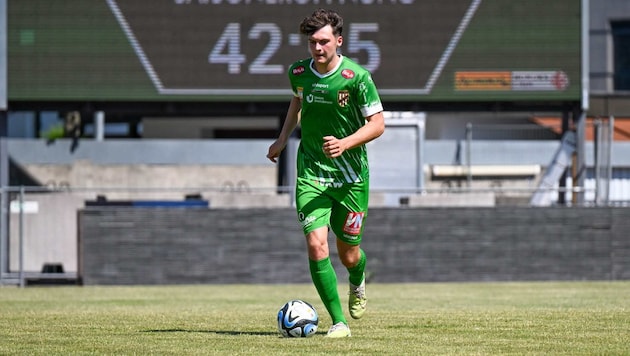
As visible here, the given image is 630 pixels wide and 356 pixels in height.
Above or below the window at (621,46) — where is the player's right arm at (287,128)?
below

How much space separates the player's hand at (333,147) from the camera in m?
8.73

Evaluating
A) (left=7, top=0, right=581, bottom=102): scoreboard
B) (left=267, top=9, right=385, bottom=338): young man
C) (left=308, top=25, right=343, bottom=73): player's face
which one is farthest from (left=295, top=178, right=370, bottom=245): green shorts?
(left=7, top=0, right=581, bottom=102): scoreboard

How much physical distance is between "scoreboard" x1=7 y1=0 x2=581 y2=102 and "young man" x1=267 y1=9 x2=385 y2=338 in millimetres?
15300

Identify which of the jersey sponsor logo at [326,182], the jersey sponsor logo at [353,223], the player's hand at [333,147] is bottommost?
the jersey sponsor logo at [353,223]

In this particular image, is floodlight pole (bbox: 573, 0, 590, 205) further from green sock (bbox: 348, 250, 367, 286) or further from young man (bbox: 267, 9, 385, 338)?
young man (bbox: 267, 9, 385, 338)

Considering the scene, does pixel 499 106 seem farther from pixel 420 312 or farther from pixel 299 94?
pixel 299 94

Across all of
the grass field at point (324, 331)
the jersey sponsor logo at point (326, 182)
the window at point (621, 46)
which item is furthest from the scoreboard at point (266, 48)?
the jersey sponsor logo at point (326, 182)

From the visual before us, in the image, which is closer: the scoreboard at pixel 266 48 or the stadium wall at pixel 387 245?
the stadium wall at pixel 387 245

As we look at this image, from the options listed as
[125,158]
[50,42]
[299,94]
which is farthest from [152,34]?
[299,94]

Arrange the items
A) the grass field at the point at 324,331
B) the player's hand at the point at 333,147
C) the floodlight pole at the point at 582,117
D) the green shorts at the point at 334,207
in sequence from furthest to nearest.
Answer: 1. the floodlight pole at the point at 582,117
2. the green shorts at the point at 334,207
3. the player's hand at the point at 333,147
4. the grass field at the point at 324,331

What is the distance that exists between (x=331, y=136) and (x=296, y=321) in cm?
131

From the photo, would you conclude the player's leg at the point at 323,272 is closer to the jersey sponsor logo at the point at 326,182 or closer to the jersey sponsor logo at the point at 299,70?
the jersey sponsor logo at the point at 326,182

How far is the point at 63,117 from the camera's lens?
36.8 meters

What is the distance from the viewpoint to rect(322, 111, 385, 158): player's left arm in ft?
28.7
